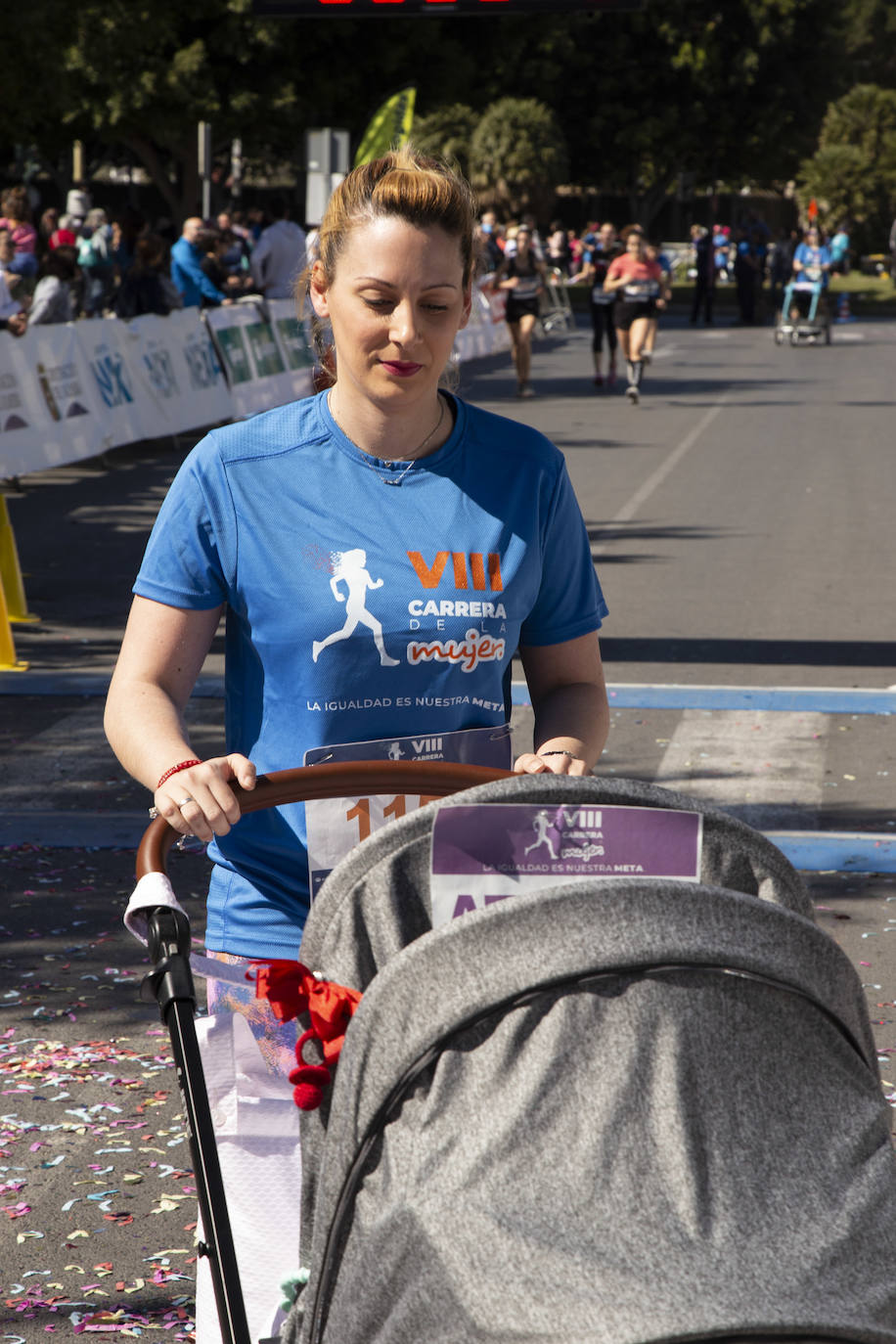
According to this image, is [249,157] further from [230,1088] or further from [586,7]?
[230,1088]

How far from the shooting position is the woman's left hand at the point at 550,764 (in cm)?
235

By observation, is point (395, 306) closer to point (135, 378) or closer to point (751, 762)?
point (751, 762)

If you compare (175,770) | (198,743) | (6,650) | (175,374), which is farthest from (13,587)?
(175,770)

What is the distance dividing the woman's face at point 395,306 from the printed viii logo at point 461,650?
1.16 feet

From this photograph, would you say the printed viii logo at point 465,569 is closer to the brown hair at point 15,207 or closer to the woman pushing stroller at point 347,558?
the woman pushing stroller at point 347,558

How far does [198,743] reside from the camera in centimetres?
742

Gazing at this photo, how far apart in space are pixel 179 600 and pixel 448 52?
43180 millimetres

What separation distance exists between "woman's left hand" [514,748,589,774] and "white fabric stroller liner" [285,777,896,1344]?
1.51 ft

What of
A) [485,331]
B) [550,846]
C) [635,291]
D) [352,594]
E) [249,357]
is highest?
[352,594]

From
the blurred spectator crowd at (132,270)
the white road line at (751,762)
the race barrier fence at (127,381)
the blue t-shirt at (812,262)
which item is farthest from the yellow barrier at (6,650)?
→ the blue t-shirt at (812,262)

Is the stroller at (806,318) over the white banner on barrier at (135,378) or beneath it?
beneath

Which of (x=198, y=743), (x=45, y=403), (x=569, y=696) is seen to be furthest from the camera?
(x=45, y=403)

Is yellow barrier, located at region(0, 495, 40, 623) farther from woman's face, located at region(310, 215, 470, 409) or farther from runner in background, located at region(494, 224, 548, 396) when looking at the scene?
runner in background, located at region(494, 224, 548, 396)

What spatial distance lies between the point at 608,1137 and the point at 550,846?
1.29ft
